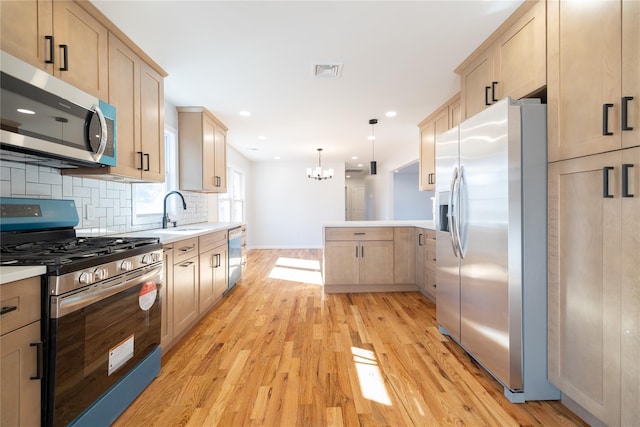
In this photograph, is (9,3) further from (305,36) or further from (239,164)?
(239,164)

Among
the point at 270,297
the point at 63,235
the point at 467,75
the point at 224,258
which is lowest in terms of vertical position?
the point at 270,297

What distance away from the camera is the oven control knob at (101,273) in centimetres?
133

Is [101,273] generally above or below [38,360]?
above

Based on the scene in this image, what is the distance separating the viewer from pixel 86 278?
1271mm

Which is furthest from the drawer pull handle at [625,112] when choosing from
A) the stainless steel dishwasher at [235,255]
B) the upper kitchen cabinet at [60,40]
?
the stainless steel dishwasher at [235,255]

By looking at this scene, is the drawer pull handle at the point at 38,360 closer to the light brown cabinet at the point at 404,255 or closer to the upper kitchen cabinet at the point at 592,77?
the upper kitchen cabinet at the point at 592,77

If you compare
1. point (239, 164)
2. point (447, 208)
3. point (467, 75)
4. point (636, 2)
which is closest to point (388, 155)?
point (239, 164)

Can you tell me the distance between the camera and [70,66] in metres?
1.69

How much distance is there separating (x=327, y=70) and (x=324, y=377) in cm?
257

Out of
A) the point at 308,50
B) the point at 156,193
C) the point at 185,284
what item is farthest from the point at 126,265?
the point at 308,50

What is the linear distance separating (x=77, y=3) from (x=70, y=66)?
42 cm

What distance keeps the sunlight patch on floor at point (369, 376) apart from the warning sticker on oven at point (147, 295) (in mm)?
1426

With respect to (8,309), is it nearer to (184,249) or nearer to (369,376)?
(184,249)

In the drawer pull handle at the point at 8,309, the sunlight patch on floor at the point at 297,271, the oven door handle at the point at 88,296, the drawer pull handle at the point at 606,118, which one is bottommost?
the sunlight patch on floor at the point at 297,271
